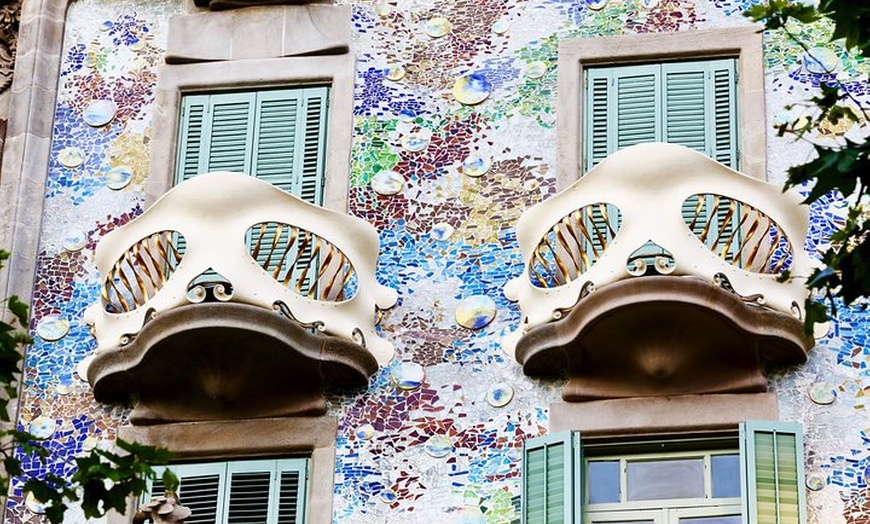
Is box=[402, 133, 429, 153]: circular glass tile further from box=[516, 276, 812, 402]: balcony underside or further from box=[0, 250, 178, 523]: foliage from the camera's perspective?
box=[0, 250, 178, 523]: foliage

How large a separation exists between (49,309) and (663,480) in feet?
14.9

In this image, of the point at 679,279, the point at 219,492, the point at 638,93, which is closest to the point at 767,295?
the point at 679,279

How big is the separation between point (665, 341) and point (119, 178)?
4.33 metres

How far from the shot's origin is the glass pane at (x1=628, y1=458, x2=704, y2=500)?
772 inches

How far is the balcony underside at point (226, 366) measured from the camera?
20.1 m

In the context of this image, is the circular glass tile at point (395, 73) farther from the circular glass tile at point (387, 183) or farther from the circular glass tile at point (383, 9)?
the circular glass tile at point (387, 183)

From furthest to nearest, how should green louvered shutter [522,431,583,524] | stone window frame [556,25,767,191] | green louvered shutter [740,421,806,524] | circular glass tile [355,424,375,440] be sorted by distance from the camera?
stone window frame [556,25,767,191]
circular glass tile [355,424,375,440]
green louvered shutter [522,431,583,524]
green louvered shutter [740,421,806,524]

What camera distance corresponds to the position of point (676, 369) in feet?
65.3

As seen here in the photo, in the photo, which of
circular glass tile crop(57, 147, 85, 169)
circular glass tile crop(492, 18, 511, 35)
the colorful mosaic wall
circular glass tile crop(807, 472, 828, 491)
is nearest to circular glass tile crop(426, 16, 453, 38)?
the colorful mosaic wall

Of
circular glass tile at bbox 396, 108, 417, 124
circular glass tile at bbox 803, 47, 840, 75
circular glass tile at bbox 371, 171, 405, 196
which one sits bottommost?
circular glass tile at bbox 371, 171, 405, 196

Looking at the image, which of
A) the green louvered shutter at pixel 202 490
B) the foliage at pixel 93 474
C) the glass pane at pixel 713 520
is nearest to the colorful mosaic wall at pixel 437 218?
the glass pane at pixel 713 520

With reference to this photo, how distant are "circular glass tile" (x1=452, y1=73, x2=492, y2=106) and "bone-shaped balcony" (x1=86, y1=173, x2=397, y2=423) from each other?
144cm

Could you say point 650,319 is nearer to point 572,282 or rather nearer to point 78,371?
point 572,282

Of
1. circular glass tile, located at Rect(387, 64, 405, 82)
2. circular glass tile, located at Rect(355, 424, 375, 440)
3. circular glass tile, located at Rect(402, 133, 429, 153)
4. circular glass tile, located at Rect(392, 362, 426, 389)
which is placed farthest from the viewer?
circular glass tile, located at Rect(387, 64, 405, 82)
